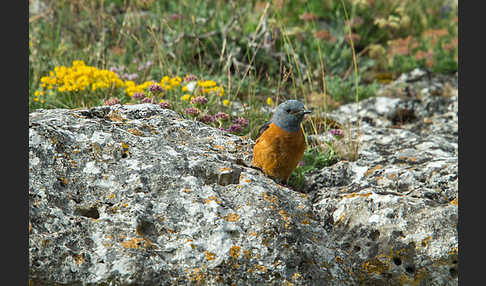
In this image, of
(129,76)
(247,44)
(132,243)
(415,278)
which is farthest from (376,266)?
(247,44)

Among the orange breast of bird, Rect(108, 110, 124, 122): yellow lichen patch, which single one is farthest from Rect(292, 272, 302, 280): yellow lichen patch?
Rect(108, 110, 124, 122): yellow lichen patch

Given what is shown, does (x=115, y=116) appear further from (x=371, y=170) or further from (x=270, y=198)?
(x=371, y=170)

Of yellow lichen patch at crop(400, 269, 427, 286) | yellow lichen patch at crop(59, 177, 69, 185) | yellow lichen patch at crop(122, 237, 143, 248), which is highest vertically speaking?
yellow lichen patch at crop(59, 177, 69, 185)

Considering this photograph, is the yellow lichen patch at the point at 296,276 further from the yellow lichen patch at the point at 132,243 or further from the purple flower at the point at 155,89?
the purple flower at the point at 155,89

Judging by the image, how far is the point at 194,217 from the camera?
124 inches

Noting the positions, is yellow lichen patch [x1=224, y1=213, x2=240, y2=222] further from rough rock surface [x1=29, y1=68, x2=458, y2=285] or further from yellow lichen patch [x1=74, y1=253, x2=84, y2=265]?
yellow lichen patch [x1=74, y1=253, x2=84, y2=265]

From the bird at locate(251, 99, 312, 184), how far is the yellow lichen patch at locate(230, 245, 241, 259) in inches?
55.8

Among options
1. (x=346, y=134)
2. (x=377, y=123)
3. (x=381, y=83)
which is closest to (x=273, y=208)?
(x=346, y=134)

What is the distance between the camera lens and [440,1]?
10.9 meters

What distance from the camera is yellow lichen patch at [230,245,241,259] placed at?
9.77 ft

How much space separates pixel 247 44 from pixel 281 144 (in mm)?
3812

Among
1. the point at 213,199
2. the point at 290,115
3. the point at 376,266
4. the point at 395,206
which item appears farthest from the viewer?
the point at 290,115

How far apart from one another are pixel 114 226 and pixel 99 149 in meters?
0.68

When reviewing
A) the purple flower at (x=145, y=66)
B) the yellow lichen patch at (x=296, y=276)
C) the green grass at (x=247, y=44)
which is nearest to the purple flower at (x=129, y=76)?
the green grass at (x=247, y=44)
